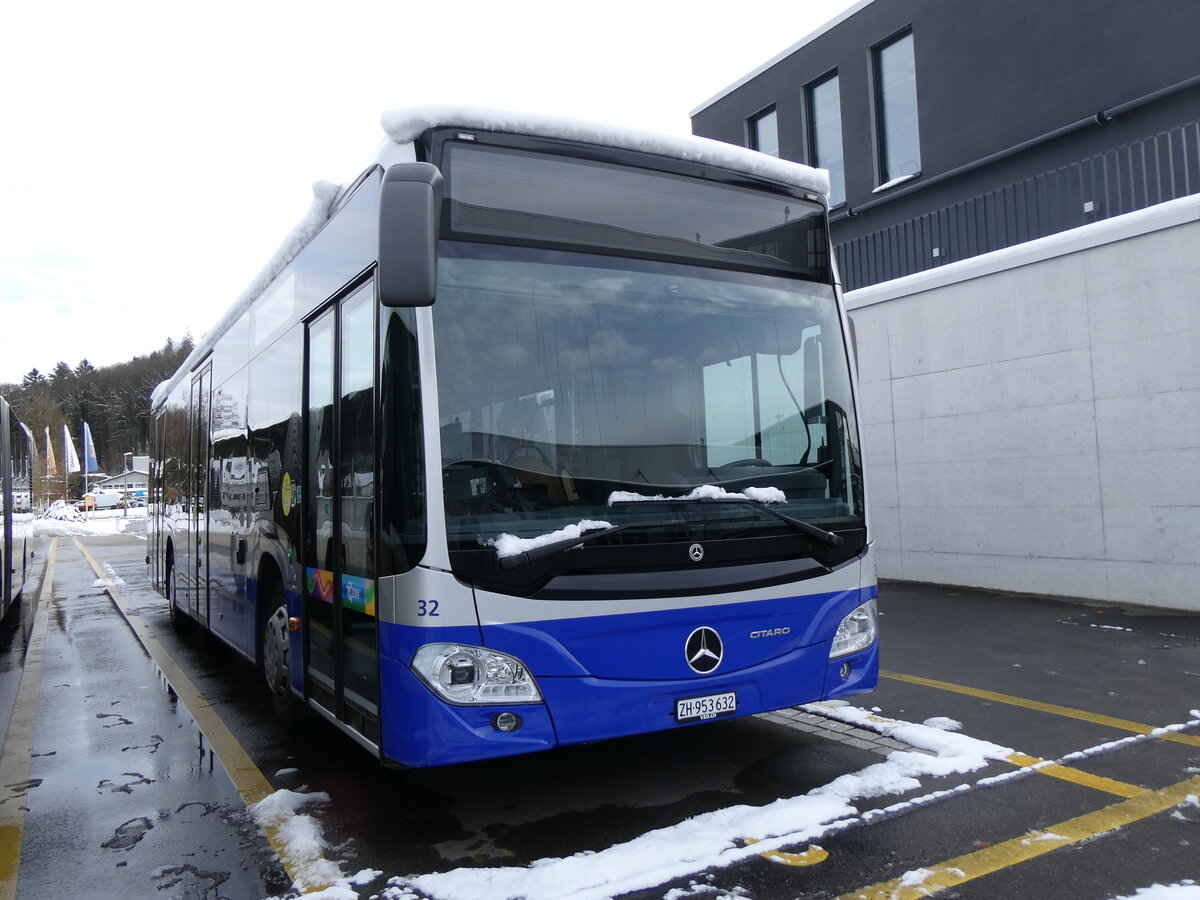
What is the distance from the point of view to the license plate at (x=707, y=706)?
392cm

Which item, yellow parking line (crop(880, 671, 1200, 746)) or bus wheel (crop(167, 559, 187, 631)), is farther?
bus wheel (crop(167, 559, 187, 631))

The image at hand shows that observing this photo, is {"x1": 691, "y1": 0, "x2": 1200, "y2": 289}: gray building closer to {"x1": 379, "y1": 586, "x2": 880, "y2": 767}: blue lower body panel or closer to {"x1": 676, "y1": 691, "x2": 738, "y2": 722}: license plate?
{"x1": 379, "y1": 586, "x2": 880, "y2": 767}: blue lower body panel

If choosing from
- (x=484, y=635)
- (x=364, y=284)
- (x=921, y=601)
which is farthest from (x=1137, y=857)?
(x=921, y=601)

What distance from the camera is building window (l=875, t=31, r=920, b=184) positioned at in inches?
599

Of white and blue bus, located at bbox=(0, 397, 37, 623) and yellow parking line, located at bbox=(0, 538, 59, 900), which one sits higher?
white and blue bus, located at bbox=(0, 397, 37, 623)

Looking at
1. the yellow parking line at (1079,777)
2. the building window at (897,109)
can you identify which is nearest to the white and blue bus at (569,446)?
the yellow parking line at (1079,777)

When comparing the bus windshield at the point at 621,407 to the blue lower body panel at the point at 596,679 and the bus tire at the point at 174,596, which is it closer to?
the blue lower body panel at the point at 596,679

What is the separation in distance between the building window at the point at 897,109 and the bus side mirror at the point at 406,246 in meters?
13.5

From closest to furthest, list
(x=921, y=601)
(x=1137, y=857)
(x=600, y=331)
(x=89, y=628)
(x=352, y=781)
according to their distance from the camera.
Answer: (x=1137, y=857)
(x=600, y=331)
(x=352, y=781)
(x=921, y=601)
(x=89, y=628)

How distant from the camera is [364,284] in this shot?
4.21 metres

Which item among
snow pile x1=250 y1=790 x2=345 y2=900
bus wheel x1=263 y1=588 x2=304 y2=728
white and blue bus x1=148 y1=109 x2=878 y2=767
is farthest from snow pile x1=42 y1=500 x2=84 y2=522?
white and blue bus x1=148 y1=109 x2=878 y2=767

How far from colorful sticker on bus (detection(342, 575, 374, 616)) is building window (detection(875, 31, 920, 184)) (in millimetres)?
13660

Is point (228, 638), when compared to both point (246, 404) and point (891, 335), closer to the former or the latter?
point (246, 404)

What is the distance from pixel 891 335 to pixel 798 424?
7296 mm
